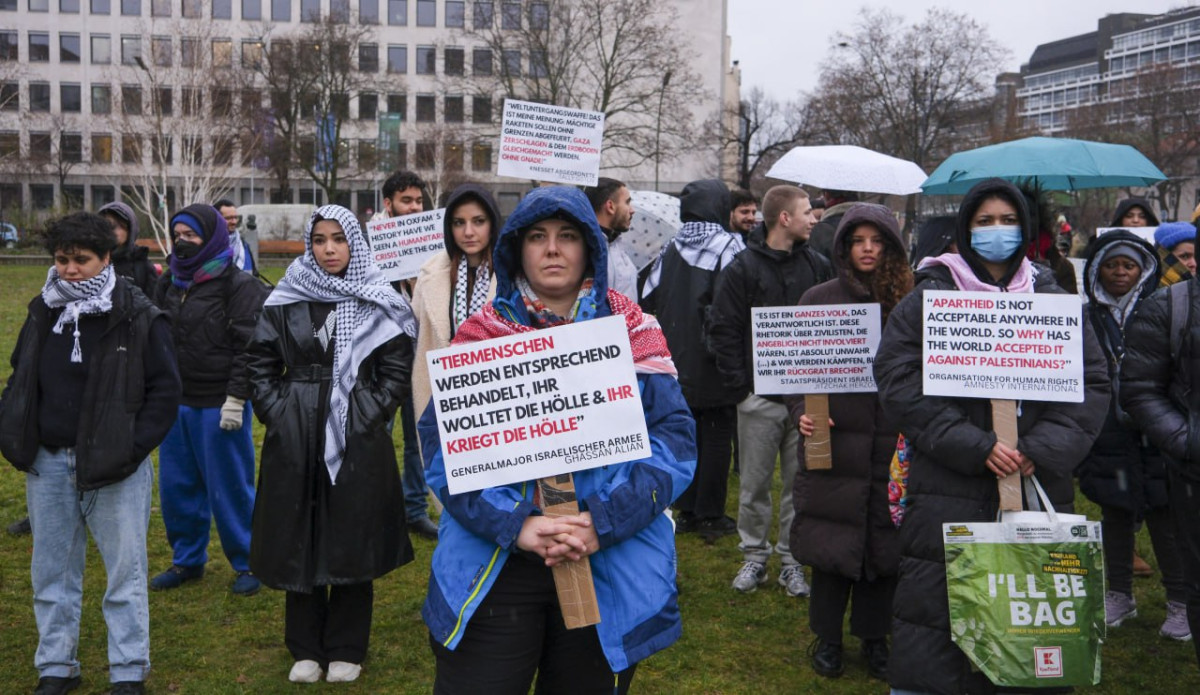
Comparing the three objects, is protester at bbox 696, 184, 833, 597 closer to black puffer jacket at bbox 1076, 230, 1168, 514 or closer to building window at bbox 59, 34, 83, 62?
black puffer jacket at bbox 1076, 230, 1168, 514

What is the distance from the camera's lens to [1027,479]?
3.87 metres

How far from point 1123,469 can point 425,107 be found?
74105 millimetres

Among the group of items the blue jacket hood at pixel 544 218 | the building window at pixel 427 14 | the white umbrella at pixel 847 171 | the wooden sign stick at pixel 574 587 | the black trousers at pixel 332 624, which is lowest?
the black trousers at pixel 332 624

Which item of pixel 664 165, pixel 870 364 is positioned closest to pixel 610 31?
pixel 664 165

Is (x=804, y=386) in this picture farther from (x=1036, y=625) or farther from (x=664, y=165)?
(x=664, y=165)

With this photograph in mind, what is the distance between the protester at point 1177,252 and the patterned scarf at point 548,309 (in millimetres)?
4310

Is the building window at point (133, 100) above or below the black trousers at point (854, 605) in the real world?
above

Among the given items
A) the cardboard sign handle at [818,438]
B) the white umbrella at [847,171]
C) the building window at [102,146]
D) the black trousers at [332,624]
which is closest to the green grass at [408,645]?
the black trousers at [332,624]

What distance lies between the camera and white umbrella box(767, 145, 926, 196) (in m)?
7.53

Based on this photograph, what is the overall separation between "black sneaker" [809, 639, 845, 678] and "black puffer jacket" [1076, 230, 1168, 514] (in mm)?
1838

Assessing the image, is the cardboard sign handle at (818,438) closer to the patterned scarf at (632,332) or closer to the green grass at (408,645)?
the green grass at (408,645)

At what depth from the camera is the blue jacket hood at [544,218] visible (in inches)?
123

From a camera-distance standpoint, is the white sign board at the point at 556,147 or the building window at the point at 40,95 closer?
the white sign board at the point at 556,147

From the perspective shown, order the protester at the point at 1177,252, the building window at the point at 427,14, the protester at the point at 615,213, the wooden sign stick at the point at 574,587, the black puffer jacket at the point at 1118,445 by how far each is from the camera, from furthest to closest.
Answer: the building window at the point at 427,14
the protester at the point at 615,213
the protester at the point at 1177,252
the black puffer jacket at the point at 1118,445
the wooden sign stick at the point at 574,587
